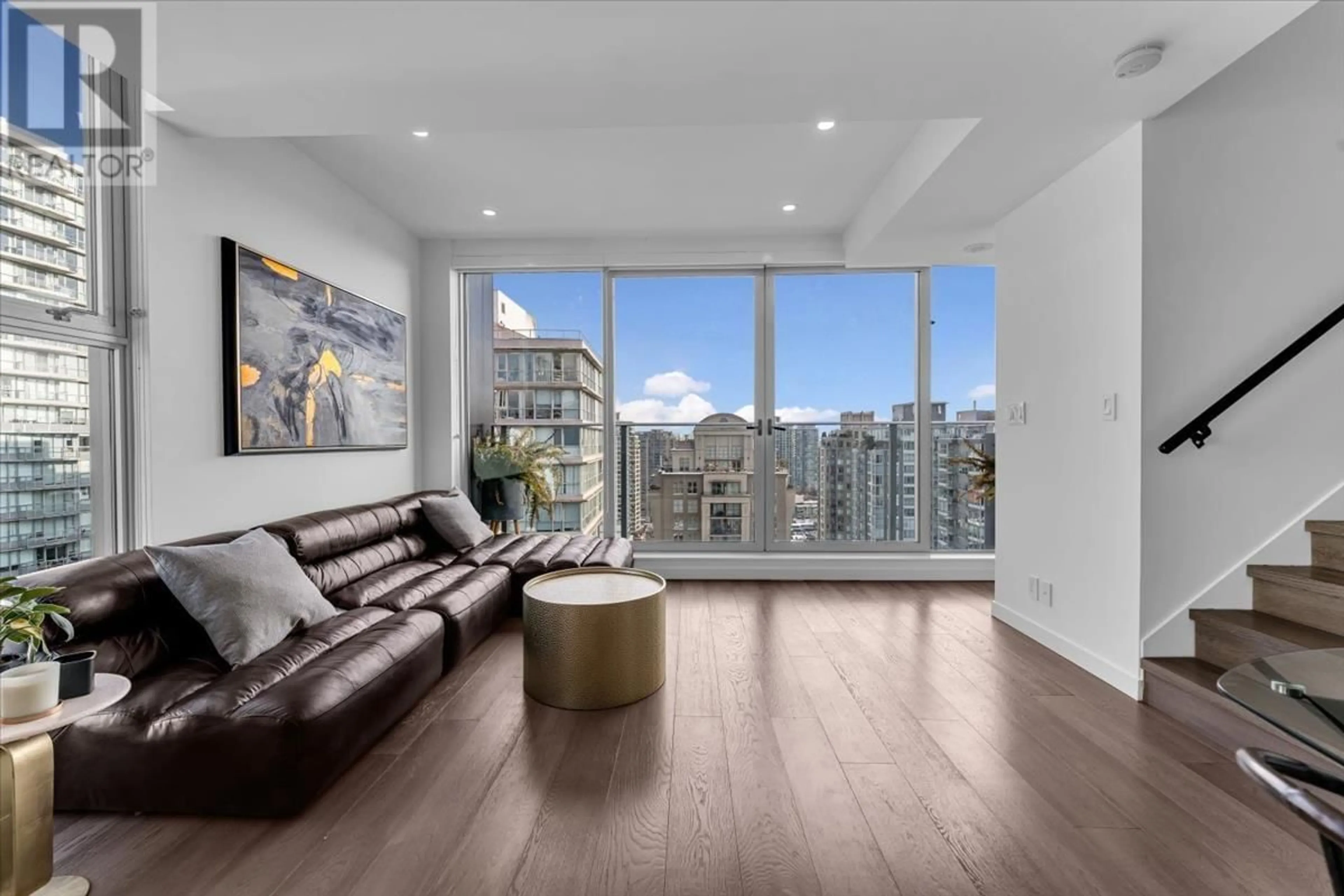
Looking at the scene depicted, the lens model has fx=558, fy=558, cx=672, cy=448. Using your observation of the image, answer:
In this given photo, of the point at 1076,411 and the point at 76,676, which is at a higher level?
the point at 1076,411

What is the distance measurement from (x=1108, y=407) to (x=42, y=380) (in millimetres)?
4378

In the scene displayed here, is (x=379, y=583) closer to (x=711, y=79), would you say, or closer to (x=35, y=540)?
(x=35, y=540)

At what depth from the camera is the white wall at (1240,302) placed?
2344 millimetres

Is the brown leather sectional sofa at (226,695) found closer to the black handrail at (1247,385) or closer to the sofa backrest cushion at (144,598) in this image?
the sofa backrest cushion at (144,598)

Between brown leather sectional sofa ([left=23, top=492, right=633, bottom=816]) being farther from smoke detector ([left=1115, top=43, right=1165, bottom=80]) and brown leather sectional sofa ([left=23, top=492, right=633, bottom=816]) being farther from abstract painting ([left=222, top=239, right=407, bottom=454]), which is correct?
smoke detector ([left=1115, top=43, right=1165, bottom=80])

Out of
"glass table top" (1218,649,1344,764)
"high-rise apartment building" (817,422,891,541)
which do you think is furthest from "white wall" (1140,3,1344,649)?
"high-rise apartment building" (817,422,891,541)

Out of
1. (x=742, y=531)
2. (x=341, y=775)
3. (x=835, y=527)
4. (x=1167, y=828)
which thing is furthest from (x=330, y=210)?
(x=1167, y=828)

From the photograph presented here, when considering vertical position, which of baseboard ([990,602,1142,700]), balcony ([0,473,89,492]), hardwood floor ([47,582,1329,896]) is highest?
balcony ([0,473,89,492])

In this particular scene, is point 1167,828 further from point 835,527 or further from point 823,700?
point 835,527

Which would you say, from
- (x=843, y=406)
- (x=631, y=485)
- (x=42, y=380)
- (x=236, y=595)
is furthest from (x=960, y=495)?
(x=42, y=380)

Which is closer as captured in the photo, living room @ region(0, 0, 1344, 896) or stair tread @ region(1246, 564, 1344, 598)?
→ living room @ region(0, 0, 1344, 896)

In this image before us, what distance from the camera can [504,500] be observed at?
15.3ft

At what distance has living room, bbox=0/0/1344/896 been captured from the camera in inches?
61.7

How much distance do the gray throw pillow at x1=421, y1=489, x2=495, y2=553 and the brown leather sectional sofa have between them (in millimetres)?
1108
